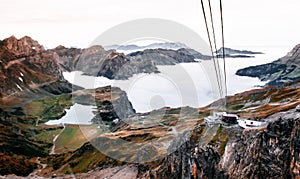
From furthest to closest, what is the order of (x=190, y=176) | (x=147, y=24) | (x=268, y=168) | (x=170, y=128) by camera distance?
(x=170, y=128) → (x=190, y=176) → (x=268, y=168) → (x=147, y=24)

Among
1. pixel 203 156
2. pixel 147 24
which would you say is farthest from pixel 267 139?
pixel 147 24

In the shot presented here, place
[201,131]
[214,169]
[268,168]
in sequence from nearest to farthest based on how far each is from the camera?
[268,168], [214,169], [201,131]

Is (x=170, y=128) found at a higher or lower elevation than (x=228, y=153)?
lower

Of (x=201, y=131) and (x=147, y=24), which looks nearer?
(x=147, y=24)

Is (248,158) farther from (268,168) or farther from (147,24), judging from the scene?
(147,24)

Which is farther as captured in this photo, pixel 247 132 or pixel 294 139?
pixel 247 132

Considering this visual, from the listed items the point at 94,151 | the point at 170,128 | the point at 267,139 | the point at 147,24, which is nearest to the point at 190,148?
the point at 267,139

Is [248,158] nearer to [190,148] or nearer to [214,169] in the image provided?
[214,169]

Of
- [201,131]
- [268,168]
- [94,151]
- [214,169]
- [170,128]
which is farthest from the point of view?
[94,151]

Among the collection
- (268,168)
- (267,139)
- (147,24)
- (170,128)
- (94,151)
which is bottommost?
(94,151)
